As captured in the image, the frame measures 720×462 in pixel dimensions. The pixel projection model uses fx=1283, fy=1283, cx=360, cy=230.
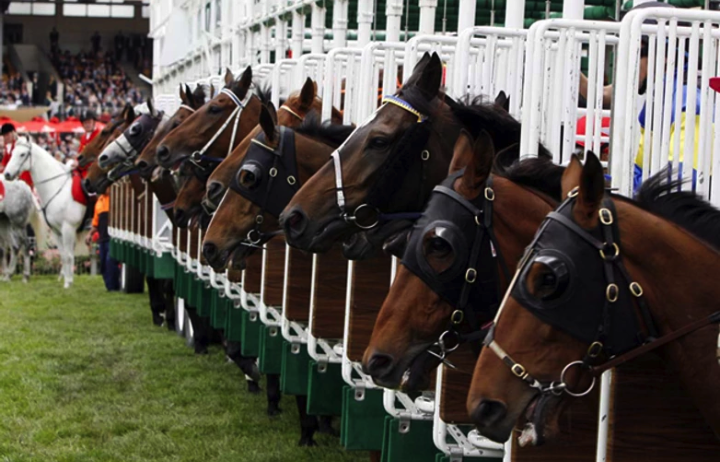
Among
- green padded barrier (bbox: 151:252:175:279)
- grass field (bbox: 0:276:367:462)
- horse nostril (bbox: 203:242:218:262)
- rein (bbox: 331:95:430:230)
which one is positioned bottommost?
grass field (bbox: 0:276:367:462)

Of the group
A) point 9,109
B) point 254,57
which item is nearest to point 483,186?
point 254,57

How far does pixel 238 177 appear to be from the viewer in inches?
223

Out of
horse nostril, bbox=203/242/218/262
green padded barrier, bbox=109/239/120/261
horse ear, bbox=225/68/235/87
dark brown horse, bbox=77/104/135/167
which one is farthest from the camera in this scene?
green padded barrier, bbox=109/239/120/261

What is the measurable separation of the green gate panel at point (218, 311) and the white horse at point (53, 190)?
8.03 metres

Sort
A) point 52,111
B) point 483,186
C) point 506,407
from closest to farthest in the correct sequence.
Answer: point 506,407 → point 483,186 → point 52,111

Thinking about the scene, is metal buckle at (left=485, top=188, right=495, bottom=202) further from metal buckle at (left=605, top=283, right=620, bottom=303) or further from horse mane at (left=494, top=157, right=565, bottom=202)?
metal buckle at (left=605, top=283, right=620, bottom=303)

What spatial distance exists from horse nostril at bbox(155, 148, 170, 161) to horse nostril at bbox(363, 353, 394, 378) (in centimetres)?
424

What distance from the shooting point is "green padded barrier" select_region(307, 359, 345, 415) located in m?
5.64

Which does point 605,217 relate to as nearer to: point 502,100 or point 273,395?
point 502,100

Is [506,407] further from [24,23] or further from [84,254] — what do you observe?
[24,23]

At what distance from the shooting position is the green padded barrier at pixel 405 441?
437 cm

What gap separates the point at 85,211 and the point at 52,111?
20.0m

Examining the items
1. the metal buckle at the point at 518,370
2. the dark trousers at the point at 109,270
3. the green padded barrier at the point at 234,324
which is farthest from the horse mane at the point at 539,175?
the dark trousers at the point at 109,270

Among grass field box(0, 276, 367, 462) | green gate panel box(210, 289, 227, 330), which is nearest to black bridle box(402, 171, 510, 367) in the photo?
grass field box(0, 276, 367, 462)
